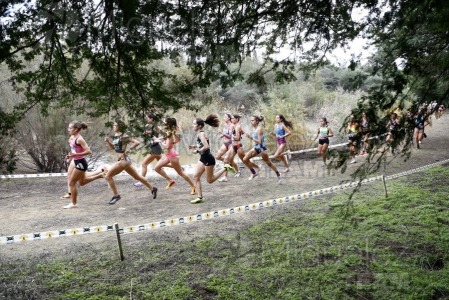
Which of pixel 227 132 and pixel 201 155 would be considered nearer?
pixel 201 155

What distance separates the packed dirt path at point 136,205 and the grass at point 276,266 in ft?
1.68

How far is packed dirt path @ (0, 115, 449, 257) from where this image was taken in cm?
648

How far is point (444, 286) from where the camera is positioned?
4.58 m

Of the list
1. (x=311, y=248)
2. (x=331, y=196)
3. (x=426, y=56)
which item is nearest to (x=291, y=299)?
(x=311, y=248)

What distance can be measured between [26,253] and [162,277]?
2.47 meters

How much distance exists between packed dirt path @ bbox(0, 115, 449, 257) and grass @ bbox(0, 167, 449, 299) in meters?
0.51

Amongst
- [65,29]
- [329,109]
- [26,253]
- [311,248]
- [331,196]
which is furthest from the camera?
[329,109]

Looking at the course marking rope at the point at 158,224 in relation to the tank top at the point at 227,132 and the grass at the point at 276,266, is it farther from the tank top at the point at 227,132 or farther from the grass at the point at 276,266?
the tank top at the point at 227,132

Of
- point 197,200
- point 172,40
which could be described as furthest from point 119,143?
point 197,200

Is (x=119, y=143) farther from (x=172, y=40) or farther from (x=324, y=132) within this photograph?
(x=324, y=132)

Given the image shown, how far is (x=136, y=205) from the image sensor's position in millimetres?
8594

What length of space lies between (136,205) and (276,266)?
431 centimetres

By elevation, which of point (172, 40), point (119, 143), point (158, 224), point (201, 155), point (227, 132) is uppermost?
point (172, 40)

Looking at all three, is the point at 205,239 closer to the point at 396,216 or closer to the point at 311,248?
the point at 311,248
